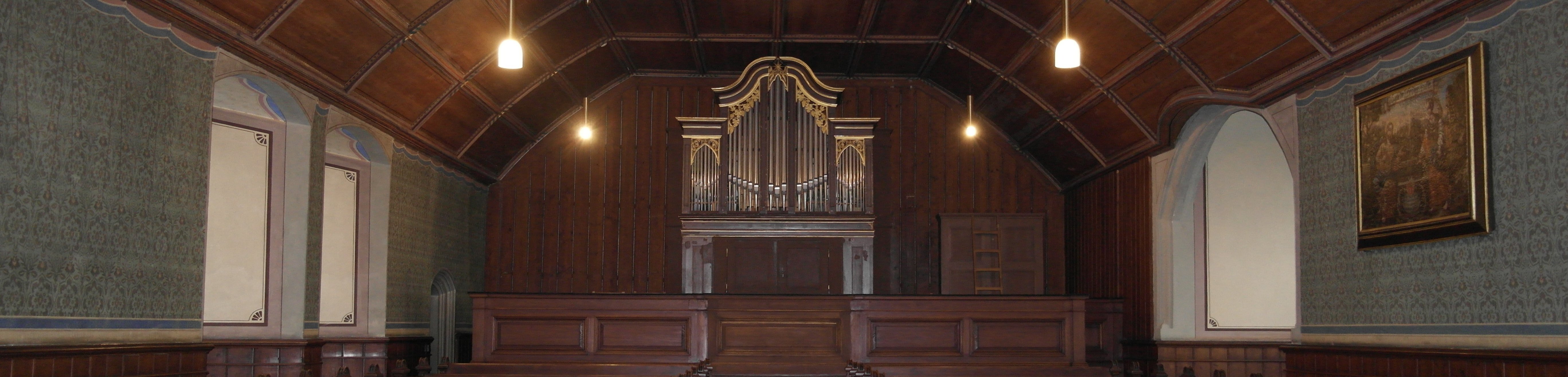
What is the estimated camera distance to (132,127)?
23.0ft

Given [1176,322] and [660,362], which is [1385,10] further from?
[660,362]

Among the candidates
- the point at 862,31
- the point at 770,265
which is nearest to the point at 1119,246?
the point at 862,31

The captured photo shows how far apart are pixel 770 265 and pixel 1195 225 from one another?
491 cm

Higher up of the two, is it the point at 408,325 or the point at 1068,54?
the point at 1068,54

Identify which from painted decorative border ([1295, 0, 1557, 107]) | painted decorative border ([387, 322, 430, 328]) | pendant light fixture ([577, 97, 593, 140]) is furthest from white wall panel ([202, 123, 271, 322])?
painted decorative border ([1295, 0, 1557, 107])

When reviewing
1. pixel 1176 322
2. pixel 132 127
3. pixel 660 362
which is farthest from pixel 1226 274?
pixel 132 127

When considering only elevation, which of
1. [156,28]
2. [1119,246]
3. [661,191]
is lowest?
[1119,246]

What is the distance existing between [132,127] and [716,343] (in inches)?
224

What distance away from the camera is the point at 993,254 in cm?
1444

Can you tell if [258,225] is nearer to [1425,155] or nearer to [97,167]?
[97,167]

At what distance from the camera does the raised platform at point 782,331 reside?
1105 centimetres

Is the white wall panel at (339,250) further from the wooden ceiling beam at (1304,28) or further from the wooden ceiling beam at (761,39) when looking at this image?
the wooden ceiling beam at (1304,28)

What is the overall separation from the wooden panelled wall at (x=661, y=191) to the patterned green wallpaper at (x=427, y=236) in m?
0.49

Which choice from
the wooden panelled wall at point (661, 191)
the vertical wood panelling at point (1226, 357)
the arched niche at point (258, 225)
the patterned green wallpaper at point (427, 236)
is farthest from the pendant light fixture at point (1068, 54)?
the wooden panelled wall at point (661, 191)
